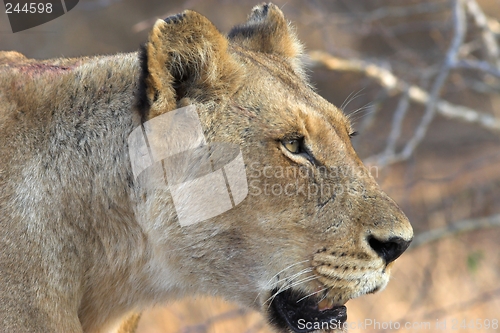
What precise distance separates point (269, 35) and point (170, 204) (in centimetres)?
127

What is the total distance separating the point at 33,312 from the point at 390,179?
318 inches

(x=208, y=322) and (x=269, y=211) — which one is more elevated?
(x=269, y=211)

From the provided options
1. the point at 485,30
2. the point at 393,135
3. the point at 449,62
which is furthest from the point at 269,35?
the point at 485,30

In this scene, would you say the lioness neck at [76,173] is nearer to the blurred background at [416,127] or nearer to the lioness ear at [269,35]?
the blurred background at [416,127]

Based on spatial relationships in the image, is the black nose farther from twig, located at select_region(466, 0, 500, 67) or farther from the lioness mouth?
twig, located at select_region(466, 0, 500, 67)

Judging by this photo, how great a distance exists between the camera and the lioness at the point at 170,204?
8.07ft

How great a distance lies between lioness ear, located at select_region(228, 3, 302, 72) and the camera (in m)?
3.38

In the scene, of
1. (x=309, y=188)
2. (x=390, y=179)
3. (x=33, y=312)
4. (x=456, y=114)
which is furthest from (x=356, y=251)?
(x=390, y=179)

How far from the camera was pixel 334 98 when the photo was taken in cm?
1177

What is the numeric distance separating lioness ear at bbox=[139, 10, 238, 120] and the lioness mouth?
3.05 feet

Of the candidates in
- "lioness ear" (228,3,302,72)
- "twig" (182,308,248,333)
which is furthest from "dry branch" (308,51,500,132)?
"twig" (182,308,248,333)

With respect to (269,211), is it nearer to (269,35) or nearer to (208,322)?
(269,35)

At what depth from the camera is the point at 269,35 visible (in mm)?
3395

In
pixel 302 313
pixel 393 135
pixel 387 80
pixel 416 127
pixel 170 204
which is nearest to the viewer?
pixel 170 204
